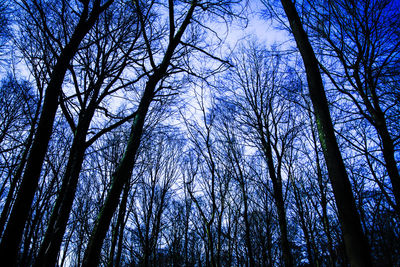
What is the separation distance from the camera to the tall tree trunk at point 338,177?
4.73 feet

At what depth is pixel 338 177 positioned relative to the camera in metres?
1.67

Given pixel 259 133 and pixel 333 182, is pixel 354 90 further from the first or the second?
pixel 333 182

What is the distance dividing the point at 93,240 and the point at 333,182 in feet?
8.53

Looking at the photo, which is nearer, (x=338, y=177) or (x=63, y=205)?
(x=338, y=177)

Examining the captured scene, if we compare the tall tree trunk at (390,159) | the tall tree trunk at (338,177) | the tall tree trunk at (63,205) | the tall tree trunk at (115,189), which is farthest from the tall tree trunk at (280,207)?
the tall tree trunk at (63,205)

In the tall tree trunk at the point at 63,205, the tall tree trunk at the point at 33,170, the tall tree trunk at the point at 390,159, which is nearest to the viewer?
the tall tree trunk at the point at 33,170

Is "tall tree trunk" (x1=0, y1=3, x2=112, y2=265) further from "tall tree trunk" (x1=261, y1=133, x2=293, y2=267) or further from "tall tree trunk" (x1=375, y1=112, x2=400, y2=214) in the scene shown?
"tall tree trunk" (x1=375, y1=112, x2=400, y2=214)

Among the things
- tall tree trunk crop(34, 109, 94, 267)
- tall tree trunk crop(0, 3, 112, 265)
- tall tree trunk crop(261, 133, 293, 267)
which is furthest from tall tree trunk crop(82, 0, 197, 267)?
tall tree trunk crop(261, 133, 293, 267)

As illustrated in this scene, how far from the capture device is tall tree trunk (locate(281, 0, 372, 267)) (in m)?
1.44

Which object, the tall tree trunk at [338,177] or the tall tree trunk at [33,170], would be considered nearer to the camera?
the tall tree trunk at [338,177]

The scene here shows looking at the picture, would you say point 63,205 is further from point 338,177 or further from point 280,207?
point 280,207

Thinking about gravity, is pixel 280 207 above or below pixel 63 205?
above

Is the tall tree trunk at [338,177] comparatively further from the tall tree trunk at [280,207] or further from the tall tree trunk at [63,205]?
the tall tree trunk at [63,205]

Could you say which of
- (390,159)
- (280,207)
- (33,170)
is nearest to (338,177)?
(390,159)
